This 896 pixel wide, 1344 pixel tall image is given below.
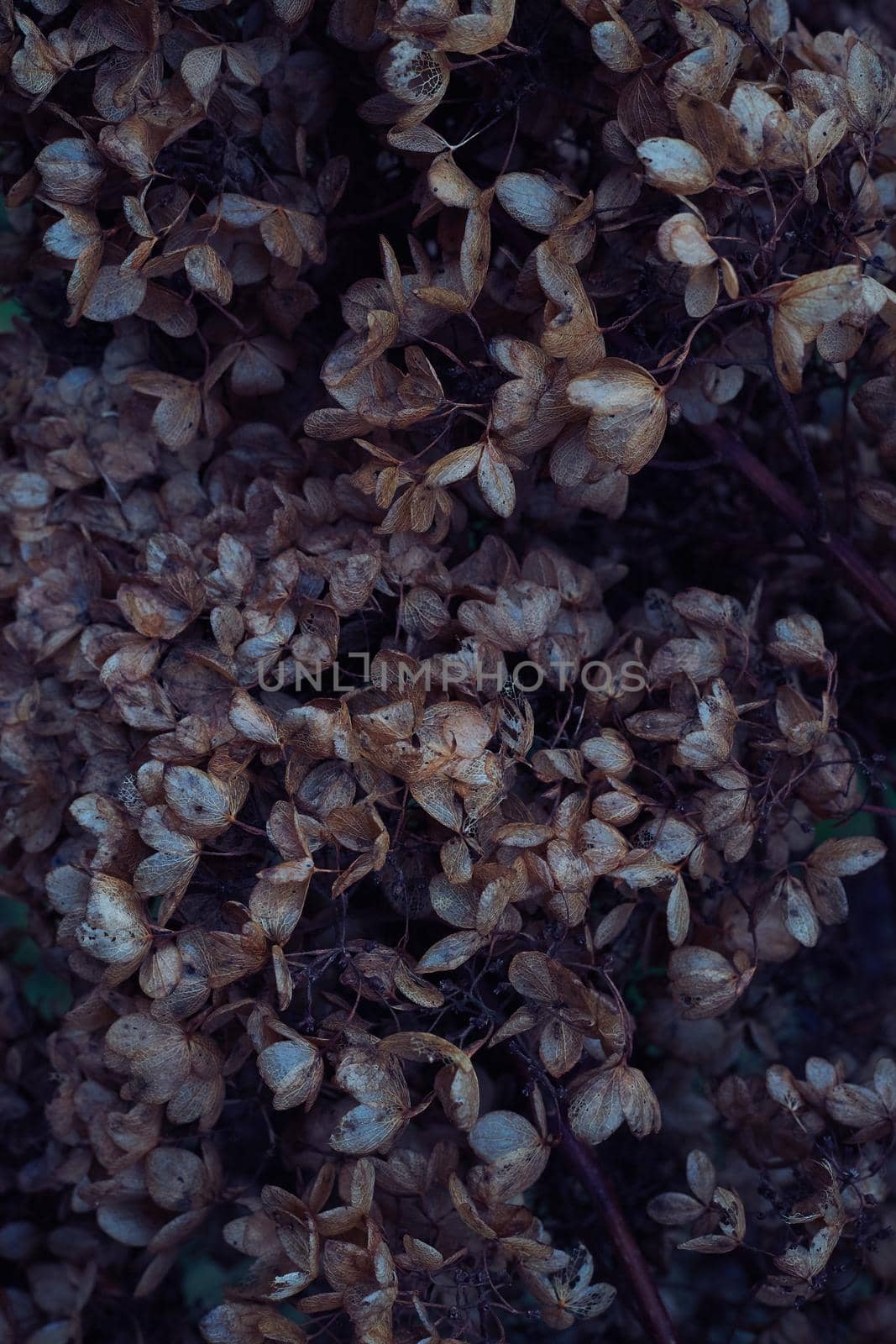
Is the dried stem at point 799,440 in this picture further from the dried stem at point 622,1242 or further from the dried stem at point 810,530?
the dried stem at point 622,1242

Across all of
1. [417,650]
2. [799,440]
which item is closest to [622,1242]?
[417,650]

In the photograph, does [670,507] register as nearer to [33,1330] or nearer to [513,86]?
[513,86]

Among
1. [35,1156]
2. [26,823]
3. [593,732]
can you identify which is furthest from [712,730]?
[35,1156]

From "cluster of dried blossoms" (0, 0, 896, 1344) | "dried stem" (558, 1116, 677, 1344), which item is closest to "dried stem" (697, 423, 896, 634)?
"cluster of dried blossoms" (0, 0, 896, 1344)

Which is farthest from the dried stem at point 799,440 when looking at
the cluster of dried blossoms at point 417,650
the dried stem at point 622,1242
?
the dried stem at point 622,1242

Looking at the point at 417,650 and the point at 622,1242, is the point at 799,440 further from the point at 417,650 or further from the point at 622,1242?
the point at 622,1242

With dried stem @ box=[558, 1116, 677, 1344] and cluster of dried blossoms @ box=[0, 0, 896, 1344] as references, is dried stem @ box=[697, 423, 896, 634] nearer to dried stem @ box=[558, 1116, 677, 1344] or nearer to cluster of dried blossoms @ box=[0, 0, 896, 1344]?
cluster of dried blossoms @ box=[0, 0, 896, 1344]

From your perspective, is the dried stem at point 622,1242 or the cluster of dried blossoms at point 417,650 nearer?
the cluster of dried blossoms at point 417,650

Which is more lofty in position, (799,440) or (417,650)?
(799,440)
